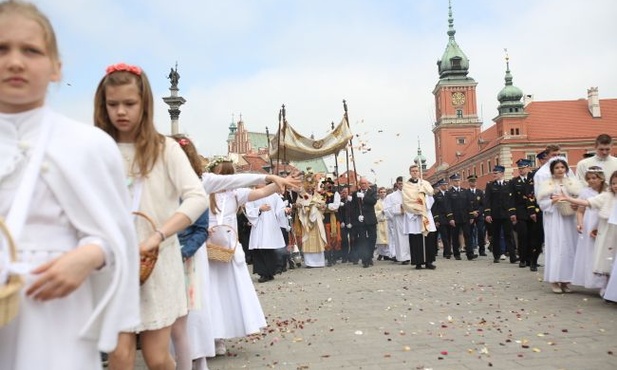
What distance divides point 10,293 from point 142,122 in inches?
67.4

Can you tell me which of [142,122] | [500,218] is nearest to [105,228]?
[142,122]

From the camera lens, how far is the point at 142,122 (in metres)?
3.18

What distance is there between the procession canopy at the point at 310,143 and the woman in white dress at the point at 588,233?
11.7 meters

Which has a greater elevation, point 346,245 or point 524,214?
point 524,214

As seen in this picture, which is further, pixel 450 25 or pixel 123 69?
pixel 450 25

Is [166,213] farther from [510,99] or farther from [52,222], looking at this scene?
[510,99]

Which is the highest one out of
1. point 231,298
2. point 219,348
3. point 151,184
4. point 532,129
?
point 532,129

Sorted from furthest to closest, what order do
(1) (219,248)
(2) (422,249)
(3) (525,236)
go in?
(2) (422,249) → (3) (525,236) → (1) (219,248)

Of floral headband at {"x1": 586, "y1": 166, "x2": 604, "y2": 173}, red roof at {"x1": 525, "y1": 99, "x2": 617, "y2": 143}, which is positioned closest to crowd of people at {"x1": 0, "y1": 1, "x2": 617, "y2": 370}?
floral headband at {"x1": 586, "y1": 166, "x2": 604, "y2": 173}

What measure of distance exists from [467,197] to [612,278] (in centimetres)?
1140

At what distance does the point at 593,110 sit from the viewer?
78.4m

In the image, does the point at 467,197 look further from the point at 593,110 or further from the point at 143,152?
the point at 593,110

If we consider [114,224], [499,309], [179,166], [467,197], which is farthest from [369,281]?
[114,224]

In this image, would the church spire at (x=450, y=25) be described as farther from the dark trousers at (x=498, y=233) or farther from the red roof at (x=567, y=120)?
the dark trousers at (x=498, y=233)
